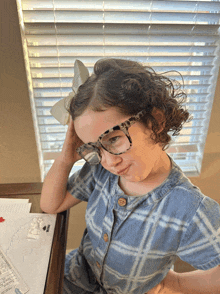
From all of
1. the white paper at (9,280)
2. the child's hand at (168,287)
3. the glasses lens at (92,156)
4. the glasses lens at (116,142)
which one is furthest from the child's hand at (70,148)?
the child's hand at (168,287)

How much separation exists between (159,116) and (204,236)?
0.34 meters

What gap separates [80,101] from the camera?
2.36 feet

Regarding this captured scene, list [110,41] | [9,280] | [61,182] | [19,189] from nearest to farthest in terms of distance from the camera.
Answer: [9,280] → [61,182] → [19,189] → [110,41]

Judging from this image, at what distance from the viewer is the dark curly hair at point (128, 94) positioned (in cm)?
67

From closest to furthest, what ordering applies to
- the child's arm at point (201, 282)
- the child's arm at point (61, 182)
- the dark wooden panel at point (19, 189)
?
the child's arm at point (201, 282), the child's arm at point (61, 182), the dark wooden panel at point (19, 189)

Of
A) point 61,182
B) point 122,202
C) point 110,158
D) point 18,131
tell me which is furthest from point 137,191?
point 18,131

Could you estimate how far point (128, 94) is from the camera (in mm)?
665

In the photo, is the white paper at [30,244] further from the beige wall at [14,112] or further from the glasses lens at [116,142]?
the beige wall at [14,112]

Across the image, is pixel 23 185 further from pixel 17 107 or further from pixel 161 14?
pixel 161 14

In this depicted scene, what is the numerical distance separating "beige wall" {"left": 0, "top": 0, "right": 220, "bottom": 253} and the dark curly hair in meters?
0.67

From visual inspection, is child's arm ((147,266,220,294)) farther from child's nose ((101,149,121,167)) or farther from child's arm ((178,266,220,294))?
child's nose ((101,149,121,167))

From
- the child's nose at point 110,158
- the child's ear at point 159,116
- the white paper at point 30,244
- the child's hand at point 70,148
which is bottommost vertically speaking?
the white paper at point 30,244

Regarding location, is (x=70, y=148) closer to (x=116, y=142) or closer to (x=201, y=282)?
(x=116, y=142)

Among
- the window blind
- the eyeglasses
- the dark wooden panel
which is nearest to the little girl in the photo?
the eyeglasses
